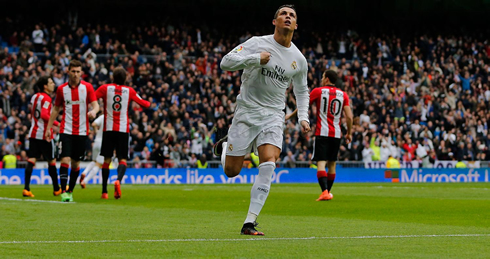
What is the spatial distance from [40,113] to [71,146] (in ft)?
6.10

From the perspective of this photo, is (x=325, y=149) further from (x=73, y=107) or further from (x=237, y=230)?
(x=237, y=230)

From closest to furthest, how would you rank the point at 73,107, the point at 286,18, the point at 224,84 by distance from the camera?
the point at 286,18 → the point at 73,107 → the point at 224,84

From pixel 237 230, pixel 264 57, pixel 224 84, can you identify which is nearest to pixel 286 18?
pixel 264 57

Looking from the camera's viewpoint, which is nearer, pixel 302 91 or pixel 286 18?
pixel 286 18

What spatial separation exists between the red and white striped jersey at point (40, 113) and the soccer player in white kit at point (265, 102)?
7963mm

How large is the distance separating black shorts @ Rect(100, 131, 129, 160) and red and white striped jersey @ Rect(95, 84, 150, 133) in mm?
89

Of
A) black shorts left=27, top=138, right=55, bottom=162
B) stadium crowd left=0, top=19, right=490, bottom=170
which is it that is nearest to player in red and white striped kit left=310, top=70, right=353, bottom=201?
black shorts left=27, top=138, right=55, bottom=162

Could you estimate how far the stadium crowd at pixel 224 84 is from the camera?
2712 centimetres

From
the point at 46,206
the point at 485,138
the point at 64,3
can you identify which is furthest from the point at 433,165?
the point at 46,206

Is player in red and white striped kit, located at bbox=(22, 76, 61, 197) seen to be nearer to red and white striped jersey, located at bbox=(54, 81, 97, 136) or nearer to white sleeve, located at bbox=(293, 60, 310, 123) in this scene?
red and white striped jersey, located at bbox=(54, 81, 97, 136)

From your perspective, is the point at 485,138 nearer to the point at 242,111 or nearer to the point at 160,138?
the point at 160,138

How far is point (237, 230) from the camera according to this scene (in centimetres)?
800

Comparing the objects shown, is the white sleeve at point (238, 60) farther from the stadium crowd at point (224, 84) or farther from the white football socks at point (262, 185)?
the stadium crowd at point (224, 84)

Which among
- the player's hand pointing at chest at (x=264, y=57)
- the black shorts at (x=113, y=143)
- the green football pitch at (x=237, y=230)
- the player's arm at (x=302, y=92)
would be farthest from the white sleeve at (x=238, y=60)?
the black shorts at (x=113, y=143)
